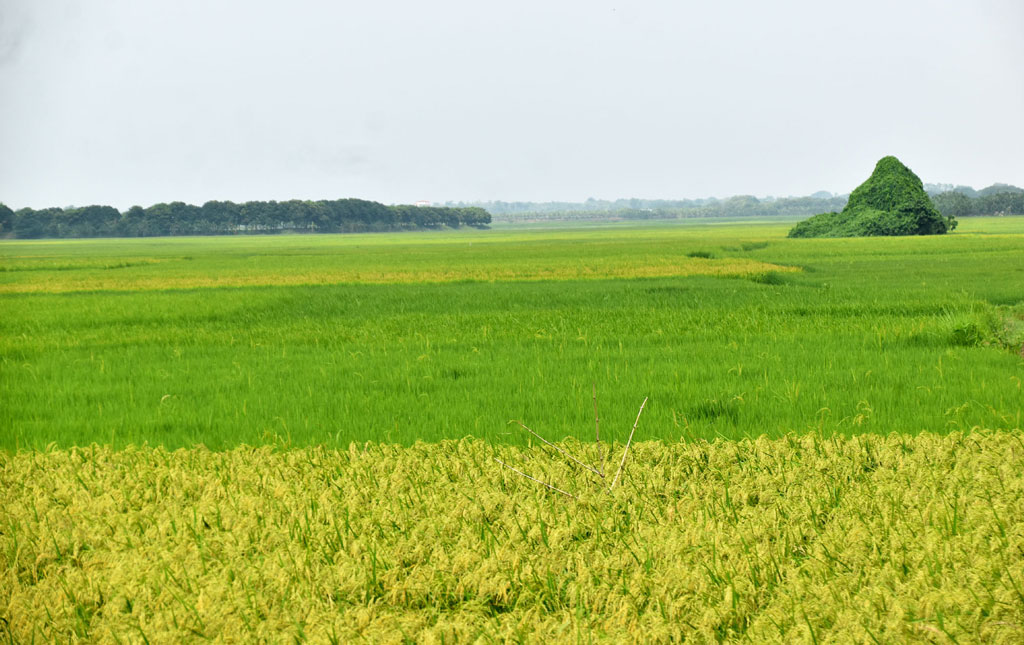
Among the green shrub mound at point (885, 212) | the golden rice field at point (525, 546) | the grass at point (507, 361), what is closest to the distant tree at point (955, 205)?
the green shrub mound at point (885, 212)

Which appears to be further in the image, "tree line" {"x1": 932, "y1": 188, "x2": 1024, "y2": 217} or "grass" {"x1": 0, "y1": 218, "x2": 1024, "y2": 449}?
"tree line" {"x1": 932, "y1": 188, "x2": 1024, "y2": 217}

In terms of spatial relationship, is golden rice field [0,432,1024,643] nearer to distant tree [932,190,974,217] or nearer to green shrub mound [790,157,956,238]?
green shrub mound [790,157,956,238]

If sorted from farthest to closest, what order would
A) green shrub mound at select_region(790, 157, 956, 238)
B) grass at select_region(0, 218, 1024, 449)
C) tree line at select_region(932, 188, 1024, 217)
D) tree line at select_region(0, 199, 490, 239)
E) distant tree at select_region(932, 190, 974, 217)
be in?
tree line at select_region(0, 199, 490, 239) < tree line at select_region(932, 188, 1024, 217) < distant tree at select_region(932, 190, 974, 217) < green shrub mound at select_region(790, 157, 956, 238) < grass at select_region(0, 218, 1024, 449)

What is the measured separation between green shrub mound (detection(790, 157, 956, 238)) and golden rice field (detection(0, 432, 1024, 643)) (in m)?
49.0

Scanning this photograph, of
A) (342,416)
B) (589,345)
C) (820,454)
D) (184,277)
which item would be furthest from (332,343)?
(184,277)

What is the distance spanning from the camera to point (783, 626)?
3199mm

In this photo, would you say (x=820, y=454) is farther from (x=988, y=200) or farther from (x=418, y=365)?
(x=988, y=200)

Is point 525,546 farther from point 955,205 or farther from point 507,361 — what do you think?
point 955,205

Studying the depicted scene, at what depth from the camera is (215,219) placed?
122875mm

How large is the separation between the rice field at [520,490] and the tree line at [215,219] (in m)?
119

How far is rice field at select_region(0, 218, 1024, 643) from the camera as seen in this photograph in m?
3.37

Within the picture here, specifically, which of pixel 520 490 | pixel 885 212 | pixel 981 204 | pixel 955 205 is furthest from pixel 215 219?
pixel 520 490

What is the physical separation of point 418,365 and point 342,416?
2304mm

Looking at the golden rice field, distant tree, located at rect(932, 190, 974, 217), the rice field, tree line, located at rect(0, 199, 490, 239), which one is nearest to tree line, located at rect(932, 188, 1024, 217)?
distant tree, located at rect(932, 190, 974, 217)
